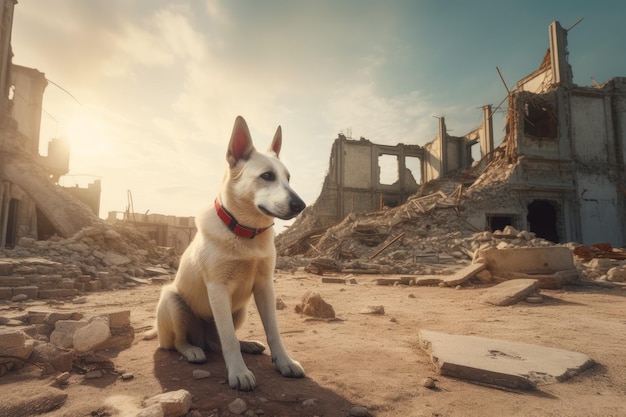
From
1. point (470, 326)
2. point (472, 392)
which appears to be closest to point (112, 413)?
point (472, 392)

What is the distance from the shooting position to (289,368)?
2260 mm

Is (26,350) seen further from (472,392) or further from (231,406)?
(472,392)

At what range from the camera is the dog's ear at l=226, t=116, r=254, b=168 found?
7.82 feet

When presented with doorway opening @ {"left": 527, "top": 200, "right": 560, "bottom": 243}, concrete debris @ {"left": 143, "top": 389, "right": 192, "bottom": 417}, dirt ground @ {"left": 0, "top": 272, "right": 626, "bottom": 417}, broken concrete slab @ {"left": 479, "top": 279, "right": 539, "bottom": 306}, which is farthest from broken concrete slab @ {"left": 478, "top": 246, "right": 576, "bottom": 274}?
doorway opening @ {"left": 527, "top": 200, "right": 560, "bottom": 243}

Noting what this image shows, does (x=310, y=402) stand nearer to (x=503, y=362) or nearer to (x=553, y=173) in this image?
(x=503, y=362)

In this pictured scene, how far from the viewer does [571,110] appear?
2016 centimetres

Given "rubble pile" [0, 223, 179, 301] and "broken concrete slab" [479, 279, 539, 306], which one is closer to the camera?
"broken concrete slab" [479, 279, 539, 306]

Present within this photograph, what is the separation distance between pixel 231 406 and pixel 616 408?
204cm

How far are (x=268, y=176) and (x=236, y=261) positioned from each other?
596mm

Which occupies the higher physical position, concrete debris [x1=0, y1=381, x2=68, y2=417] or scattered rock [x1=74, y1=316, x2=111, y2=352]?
scattered rock [x1=74, y1=316, x2=111, y2=352]

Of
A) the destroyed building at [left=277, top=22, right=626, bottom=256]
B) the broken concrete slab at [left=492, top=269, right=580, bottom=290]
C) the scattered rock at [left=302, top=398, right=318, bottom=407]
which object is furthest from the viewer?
the destroyed building at [left=277, top=22, right=626, bottom=256]

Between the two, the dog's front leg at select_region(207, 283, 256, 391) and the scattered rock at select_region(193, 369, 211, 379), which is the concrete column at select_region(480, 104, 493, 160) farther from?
the scattered rock at select_region(193, 369, 211, 379)

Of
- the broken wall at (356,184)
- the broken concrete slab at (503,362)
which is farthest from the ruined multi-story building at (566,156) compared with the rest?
the broken concrete slab at (503,362)

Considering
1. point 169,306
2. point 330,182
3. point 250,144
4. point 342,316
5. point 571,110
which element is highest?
point 571,110
